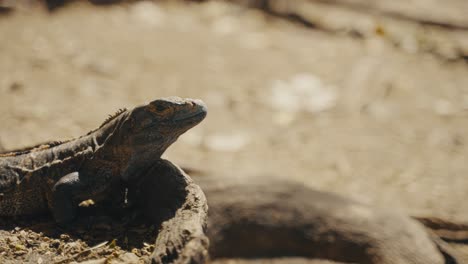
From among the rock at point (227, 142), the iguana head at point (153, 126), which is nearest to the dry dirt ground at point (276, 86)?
the rock at point (227, 142)

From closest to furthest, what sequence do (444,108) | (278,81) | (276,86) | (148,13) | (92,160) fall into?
(92,160) < (444,108) < (276,86) < (278,81) < (148,13)

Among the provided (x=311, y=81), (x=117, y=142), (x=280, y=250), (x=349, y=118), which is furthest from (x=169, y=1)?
(x=117, y=142)

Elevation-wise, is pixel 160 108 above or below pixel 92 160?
above

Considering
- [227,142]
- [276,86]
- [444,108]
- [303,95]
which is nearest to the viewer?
[227,142]

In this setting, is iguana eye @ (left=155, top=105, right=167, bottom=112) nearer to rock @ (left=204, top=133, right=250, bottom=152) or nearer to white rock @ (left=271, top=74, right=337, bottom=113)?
rock @ (left=204, top=133, right=250, bottom=152)

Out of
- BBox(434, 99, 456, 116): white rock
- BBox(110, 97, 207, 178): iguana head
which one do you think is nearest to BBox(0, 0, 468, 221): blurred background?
BBox(434, 99, 456, 116): white rock

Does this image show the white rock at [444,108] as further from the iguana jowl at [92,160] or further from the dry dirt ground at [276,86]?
the iguana jowl at [92,160]

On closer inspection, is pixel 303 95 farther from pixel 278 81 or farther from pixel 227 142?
pixel 227 142

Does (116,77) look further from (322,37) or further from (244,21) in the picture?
(322,37)

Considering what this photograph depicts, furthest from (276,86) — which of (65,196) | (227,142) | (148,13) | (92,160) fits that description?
(65,196)
